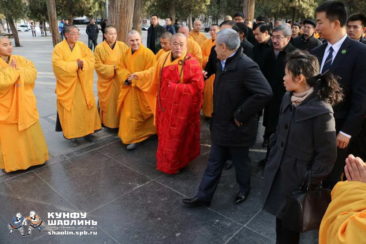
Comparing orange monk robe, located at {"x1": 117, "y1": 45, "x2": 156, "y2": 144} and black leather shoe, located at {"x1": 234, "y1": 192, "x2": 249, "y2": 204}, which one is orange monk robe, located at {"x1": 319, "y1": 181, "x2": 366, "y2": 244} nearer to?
Result: black leather shoe, located at {"x1": 234, "y1": 192, "x2": 249, "y2": 204}

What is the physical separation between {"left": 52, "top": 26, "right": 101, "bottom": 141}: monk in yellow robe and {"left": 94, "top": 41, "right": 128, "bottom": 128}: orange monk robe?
0.76 feet

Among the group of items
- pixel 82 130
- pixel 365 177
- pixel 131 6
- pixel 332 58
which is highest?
pixel 131 6

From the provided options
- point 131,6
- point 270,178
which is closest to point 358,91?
point 270,178

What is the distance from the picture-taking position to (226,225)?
2830 mm

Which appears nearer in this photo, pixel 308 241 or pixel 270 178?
pixel 270 178

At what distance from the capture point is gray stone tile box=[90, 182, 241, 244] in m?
2.67

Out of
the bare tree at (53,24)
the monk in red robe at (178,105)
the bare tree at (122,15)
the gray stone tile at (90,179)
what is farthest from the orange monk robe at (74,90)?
the bare tree at (53,24)

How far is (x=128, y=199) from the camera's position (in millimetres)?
3258

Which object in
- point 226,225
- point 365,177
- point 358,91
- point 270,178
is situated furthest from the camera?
point 226,225

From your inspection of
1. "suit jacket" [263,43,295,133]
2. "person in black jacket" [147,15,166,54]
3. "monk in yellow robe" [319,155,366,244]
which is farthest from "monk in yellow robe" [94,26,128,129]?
"person in black jacket" [147,15,166,54]

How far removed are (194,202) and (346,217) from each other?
2153 millimetres

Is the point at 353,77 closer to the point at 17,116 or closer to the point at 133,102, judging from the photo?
the point at 133,102

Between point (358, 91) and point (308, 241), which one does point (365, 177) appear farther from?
point (308, 241)

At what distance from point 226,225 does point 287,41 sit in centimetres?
225
